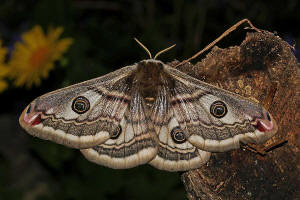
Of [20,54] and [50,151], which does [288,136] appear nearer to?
[50,151]

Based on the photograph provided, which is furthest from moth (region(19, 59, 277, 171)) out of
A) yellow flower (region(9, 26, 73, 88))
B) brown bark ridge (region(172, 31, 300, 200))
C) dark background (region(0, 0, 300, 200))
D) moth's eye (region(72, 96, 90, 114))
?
yellow flower (region(9, 26, 73, 88))

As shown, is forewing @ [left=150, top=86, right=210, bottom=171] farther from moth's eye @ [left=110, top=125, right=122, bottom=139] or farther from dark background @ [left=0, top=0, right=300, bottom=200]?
dark background @ [left=0, top=0, right=300, bottom=200]

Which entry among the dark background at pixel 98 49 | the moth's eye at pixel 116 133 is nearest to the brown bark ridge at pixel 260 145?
the moth's eye at pixel 116 133

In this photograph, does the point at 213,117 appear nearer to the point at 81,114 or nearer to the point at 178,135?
the point at 178,135

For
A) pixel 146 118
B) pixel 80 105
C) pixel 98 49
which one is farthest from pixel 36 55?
pixel 146 118

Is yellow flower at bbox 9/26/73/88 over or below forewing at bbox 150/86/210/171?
below

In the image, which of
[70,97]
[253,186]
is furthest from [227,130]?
[70,97]

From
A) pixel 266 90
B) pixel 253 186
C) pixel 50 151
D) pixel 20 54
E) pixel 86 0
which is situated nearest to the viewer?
pixel 253 186
